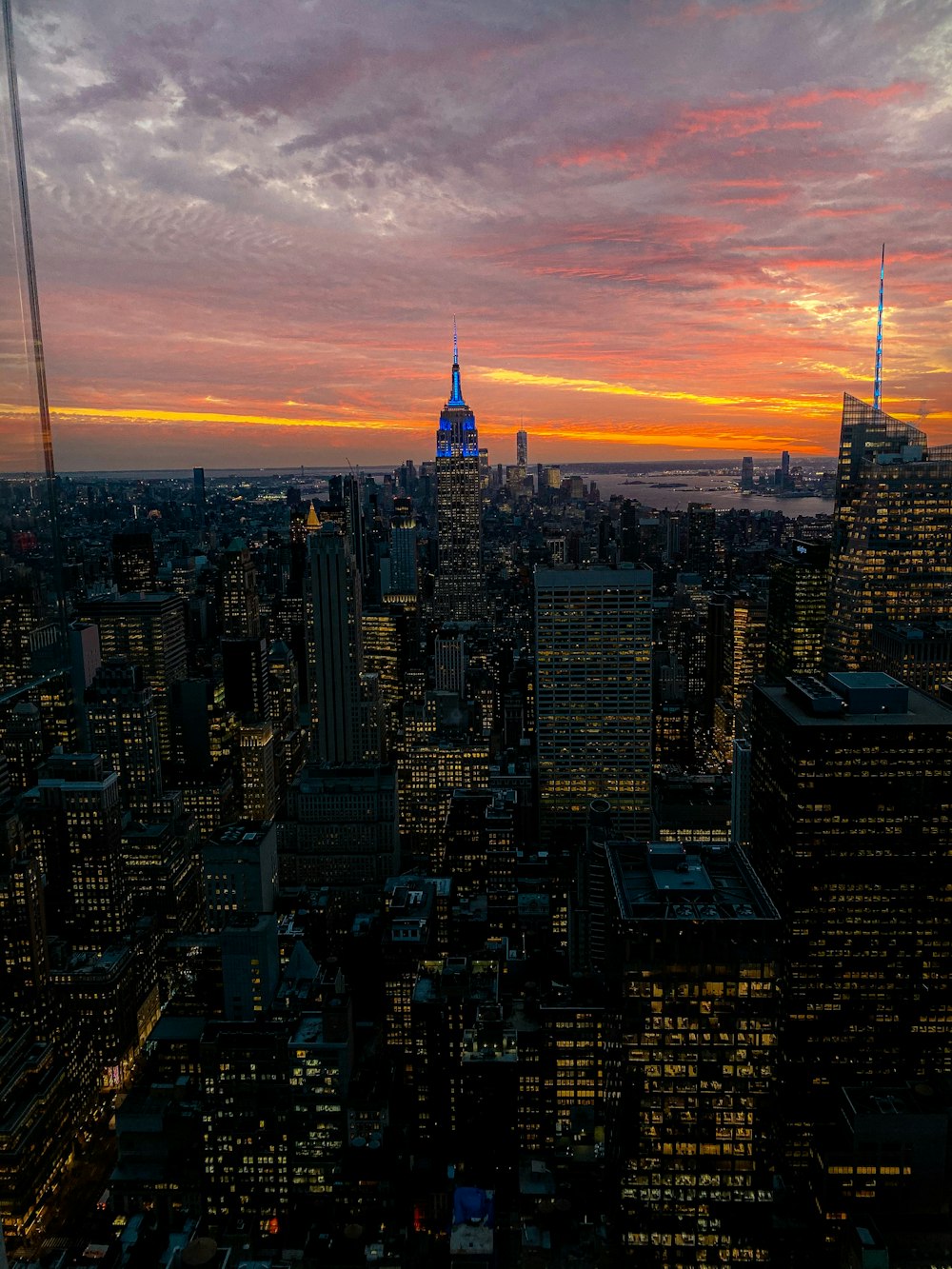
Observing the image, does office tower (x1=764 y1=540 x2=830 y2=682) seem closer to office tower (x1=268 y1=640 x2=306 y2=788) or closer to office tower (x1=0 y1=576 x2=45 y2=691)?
office tower (x1=268 y1=640 x2=306 y2=788)

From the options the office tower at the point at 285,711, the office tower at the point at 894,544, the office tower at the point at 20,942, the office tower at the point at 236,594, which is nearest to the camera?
the office tower at the point at 20,942

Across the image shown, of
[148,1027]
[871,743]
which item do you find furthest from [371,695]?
[871,743]

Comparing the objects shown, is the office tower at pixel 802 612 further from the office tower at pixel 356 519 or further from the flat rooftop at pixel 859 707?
the office tower at pixel 356 519

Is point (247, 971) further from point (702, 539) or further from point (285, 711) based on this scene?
point (702, 539)

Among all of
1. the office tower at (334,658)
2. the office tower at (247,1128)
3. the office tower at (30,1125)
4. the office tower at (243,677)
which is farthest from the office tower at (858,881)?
the office tower at (243,677)

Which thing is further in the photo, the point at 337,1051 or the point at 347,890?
the point at 347,890

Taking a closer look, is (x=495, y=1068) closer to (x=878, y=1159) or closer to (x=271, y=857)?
(x=878, y=1159)

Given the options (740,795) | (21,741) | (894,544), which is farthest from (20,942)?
(894,544)
